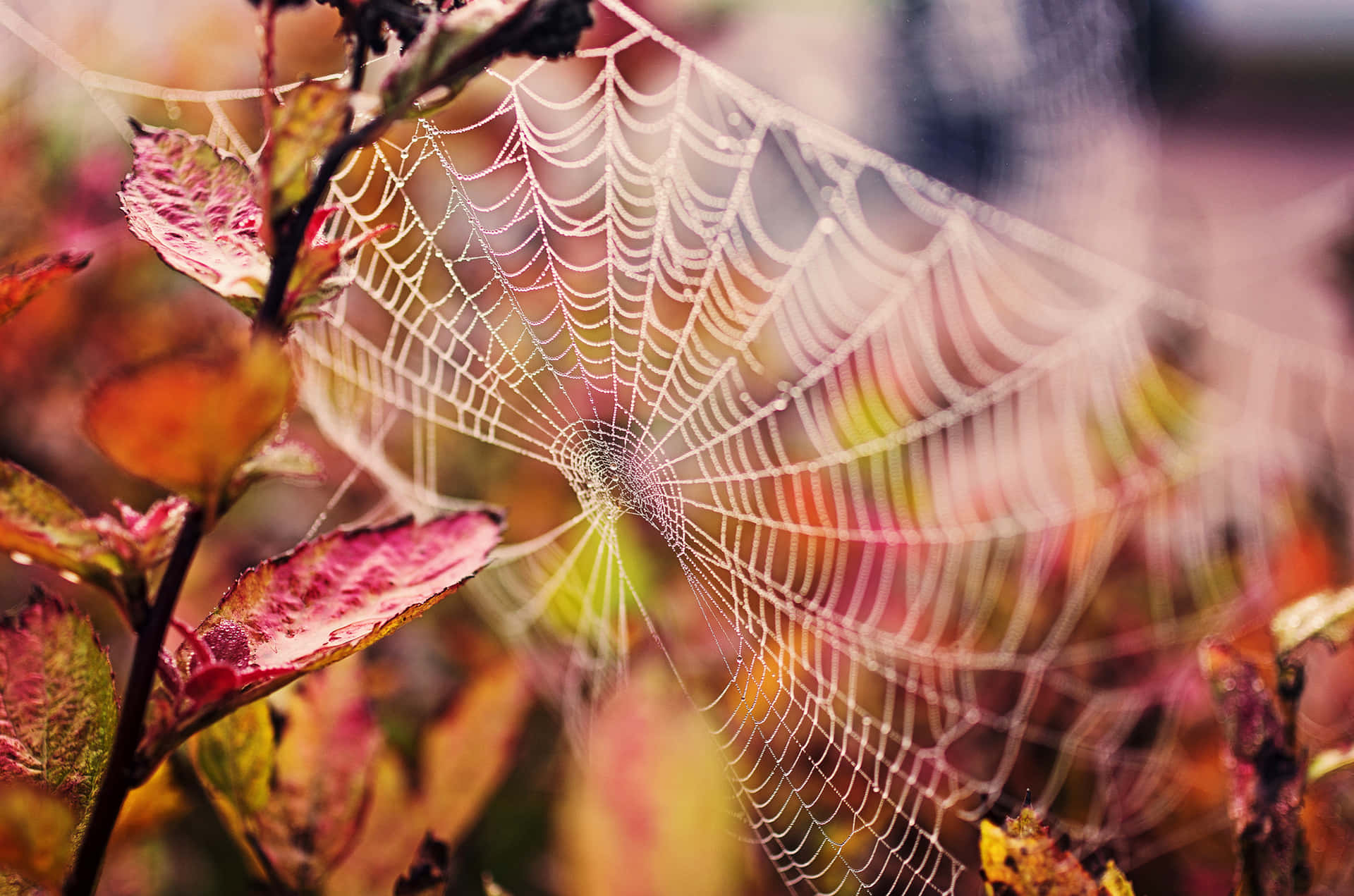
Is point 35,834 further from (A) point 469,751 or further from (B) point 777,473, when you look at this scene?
(B) point 777,473

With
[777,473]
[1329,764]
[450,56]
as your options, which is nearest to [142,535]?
[450,56]

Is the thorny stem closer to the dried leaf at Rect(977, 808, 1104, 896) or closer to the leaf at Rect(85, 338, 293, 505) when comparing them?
the leaf at Rect(85, 338, 293, 505)

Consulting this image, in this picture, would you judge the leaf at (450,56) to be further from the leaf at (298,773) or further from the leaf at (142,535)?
the leaf at (298,773)

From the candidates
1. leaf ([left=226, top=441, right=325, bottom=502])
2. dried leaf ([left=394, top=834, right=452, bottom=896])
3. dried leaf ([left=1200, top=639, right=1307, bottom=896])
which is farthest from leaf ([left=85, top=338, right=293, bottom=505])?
dried leaf ([left=1200, top=639, right=1307, bottom=896])

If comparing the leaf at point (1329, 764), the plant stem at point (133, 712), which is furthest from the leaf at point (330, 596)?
the leaf at point (1329, 764)

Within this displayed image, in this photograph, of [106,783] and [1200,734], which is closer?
[106,783]

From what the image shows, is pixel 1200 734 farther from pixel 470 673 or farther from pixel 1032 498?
pixel 470 673

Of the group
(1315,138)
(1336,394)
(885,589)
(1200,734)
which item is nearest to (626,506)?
(885,589)
